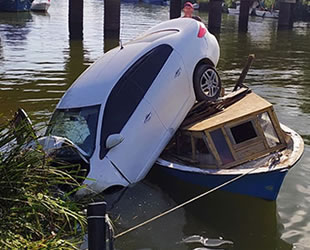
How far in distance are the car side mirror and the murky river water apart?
2.79ft

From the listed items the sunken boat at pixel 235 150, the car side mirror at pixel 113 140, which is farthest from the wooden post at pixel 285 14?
the car side mirror at pixel 113 140

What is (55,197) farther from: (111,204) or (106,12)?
(106,12)

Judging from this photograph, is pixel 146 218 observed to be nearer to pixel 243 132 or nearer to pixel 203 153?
pixel 203 153

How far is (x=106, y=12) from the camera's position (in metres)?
27.4

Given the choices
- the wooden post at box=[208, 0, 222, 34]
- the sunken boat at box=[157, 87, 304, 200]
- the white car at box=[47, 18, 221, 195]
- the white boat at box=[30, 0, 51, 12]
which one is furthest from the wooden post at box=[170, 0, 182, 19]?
the sunken boat at box=[157, 87, 304, 200]

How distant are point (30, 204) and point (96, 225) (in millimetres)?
651

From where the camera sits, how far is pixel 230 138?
7410 mm

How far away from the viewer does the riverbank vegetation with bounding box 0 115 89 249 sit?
154 inches

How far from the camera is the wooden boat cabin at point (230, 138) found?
24.0ft

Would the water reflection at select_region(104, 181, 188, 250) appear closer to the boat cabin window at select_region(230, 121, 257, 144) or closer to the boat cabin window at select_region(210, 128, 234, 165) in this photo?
the boat cabin window at select_region(210, 128, 234, 165)

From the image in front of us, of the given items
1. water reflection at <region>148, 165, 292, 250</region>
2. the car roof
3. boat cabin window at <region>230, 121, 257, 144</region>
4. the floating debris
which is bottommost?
the floating debris

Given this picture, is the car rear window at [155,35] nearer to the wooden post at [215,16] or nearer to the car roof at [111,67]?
the car roof at [111,67]

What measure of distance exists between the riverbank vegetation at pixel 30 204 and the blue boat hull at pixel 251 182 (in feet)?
9.80

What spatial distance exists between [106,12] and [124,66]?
20317 mm
